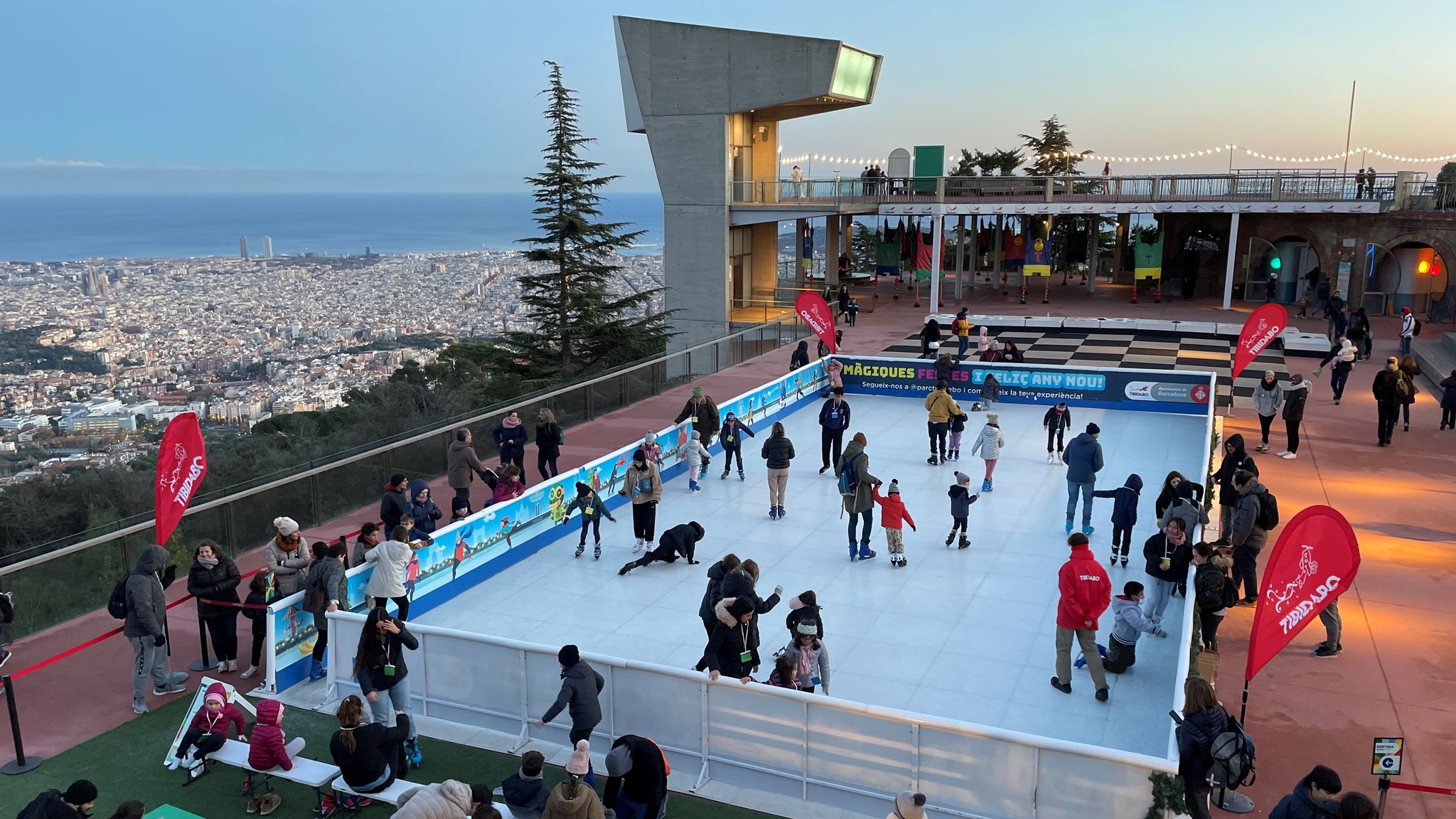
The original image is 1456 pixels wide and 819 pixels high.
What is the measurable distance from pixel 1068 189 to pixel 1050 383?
60.4 feet

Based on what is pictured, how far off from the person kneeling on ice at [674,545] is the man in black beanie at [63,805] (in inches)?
306

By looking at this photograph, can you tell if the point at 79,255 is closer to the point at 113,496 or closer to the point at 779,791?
the point at 113,496

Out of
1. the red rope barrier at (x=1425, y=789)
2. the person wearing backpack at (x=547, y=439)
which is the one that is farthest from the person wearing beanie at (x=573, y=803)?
the person wearing backpack at (x=547, y=439)

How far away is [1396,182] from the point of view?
35844 mm

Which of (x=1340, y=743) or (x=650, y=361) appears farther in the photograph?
(x=650, y=361)

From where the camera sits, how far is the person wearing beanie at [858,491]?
14.1 m

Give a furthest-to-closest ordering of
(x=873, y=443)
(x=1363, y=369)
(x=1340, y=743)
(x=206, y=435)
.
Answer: (x=206, y=435) → (x=1363, y=369) → (x=873, y=443) → (x=1340, y=743)

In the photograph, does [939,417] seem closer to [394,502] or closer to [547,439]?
[547,439]

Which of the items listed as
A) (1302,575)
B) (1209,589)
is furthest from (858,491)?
(1302,575)

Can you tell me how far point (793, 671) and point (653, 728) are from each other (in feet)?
4.36

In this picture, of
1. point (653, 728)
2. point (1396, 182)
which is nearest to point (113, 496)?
point (653, 728)

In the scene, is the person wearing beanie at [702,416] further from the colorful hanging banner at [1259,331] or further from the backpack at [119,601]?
the backpack at [119,601]

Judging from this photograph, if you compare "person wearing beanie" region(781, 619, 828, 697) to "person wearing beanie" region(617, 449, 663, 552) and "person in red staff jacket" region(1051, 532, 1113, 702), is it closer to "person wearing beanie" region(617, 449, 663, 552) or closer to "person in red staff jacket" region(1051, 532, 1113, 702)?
"person in red staff jacket" region(1051, 532, 1113, 702)

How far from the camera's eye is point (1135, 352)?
1227 inches
